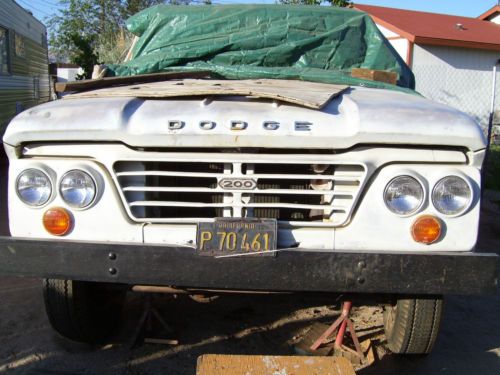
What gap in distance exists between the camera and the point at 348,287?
8.29 feet

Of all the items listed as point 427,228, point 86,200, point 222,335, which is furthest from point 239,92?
point 222,335

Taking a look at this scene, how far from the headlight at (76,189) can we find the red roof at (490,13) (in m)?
23.6

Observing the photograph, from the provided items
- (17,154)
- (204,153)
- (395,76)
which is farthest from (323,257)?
(395,76)

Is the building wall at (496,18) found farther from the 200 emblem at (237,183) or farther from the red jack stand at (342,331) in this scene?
the 200 emblem at (237,183)

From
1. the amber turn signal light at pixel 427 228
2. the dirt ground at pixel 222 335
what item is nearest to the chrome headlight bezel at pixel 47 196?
the dirt ground at pixel 222 335

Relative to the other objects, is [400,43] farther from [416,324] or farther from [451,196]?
[451,196]

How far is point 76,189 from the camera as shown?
262 cm

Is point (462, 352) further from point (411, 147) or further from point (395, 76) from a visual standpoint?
point (395, 76)

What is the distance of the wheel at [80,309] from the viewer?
123 inches

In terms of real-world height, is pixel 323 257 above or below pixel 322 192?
below

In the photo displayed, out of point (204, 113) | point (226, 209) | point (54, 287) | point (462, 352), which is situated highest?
point (204, 113)

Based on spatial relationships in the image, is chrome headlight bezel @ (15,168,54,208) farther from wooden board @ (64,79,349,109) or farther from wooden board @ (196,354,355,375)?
wooden board @ (196,354,355,375)

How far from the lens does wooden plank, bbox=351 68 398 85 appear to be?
399cm

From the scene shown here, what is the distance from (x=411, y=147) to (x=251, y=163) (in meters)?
0.76
